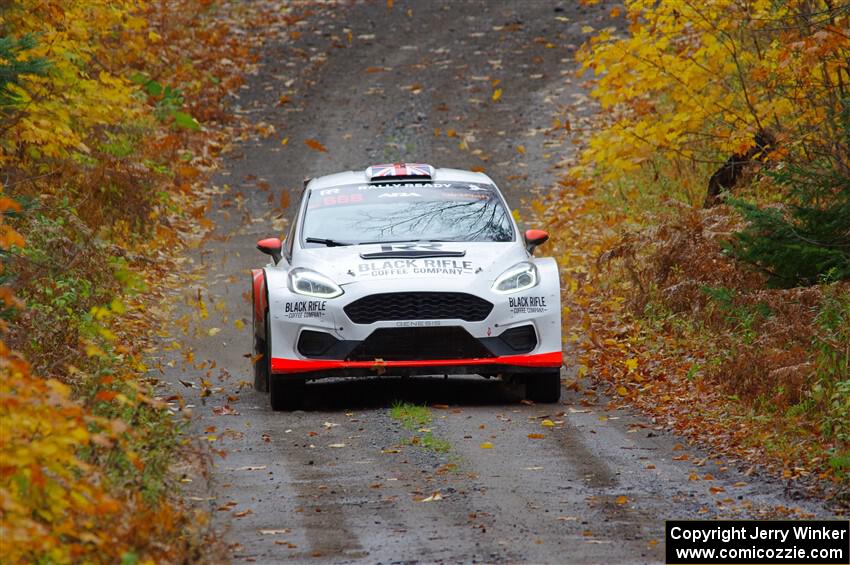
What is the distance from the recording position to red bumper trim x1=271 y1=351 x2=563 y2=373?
10602mm

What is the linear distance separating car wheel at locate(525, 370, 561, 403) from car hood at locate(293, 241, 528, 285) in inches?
34.2

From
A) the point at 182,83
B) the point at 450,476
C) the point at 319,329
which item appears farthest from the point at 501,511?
the point at 182,83

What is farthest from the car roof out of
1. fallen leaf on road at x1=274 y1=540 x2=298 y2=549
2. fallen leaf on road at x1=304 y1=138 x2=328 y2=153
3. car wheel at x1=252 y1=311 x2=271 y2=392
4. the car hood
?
fallen leaf on road at x1=304 y1=138 x2=328 y2=153

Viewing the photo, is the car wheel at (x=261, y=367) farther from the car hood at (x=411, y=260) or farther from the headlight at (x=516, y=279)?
the headlight at (x=516, y=279)

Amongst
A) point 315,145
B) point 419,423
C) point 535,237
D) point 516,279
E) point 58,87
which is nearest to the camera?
point 419,423

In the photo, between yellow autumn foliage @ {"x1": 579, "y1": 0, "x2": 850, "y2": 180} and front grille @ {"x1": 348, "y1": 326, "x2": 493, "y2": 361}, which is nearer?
front grille @ {"x1": 348, "y1": 326, "x2": 493, "y2": 361}

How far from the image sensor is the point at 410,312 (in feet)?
34.7

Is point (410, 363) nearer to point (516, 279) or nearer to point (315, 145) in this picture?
point (516, 279)

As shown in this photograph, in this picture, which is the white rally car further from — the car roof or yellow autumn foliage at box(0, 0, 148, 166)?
yellow autumn foliage at box(0, 0, 148, 166)

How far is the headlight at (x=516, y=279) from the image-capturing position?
10836 mm

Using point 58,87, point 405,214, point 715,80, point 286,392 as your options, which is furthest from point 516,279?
point 58,87

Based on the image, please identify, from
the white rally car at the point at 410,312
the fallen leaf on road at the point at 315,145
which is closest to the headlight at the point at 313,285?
the white rally car at the point at 410,312

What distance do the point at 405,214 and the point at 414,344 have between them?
1718 millimetres

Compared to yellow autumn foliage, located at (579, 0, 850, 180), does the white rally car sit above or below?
below
